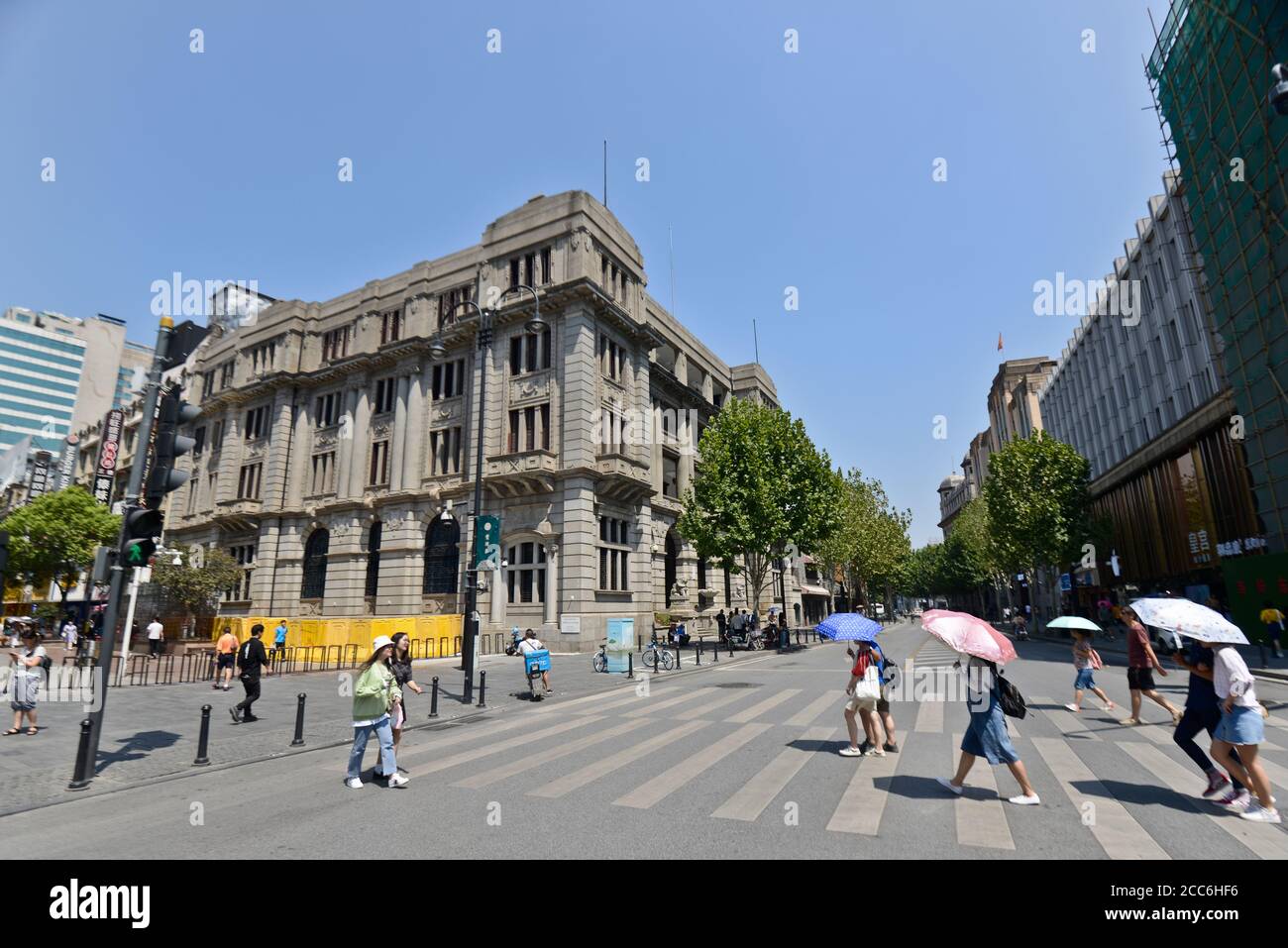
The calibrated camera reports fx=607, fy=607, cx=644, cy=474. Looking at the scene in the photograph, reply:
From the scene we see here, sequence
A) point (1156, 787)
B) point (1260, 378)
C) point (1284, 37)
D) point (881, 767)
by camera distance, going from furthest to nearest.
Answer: point (1260, 378) < point (1284, 37) < point (881, 767) < point (1156, 787)

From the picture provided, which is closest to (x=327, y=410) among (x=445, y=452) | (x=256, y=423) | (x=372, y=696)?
(x=256, y=423)

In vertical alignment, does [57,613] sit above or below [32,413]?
below

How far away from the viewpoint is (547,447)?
30.0 meters

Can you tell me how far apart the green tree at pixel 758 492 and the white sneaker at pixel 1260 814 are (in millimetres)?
26207

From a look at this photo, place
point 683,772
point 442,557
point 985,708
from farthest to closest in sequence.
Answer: point 442,557
point 683,772
point 985,708

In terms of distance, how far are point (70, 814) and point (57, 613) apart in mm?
47852

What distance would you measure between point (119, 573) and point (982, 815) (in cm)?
1115

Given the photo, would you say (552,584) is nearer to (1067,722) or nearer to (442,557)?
(442,557)

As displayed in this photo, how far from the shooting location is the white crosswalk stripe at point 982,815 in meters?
5.16

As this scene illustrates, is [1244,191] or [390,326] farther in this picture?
[390,326]

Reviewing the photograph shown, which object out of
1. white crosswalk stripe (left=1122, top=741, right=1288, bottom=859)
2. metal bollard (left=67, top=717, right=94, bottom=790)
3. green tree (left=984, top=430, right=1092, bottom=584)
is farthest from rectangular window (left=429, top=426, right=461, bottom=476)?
green tree (left=984, top=430, right=1092, bottom=584)

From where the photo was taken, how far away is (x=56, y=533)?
129 feet
